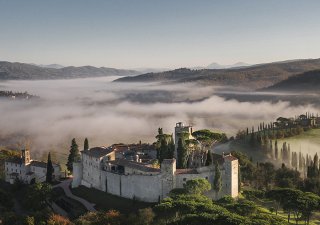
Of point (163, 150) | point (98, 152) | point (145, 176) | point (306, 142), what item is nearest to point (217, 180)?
point (145, 176)

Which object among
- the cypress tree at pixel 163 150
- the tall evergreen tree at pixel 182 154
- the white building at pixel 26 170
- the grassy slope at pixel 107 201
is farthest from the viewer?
the white building at pixel 26 170

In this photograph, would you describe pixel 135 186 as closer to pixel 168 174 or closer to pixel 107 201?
pixel 107 201

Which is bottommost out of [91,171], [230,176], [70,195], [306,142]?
[70,195]

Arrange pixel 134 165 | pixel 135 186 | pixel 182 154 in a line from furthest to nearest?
pixel 182 154 → pixel 134 165 → pixel 135 186

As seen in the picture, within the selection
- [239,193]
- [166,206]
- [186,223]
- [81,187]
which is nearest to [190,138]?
[239,193]

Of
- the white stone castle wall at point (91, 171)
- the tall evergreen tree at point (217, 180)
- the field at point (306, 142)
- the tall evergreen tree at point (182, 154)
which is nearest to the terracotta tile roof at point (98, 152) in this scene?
the white stone castle wall at point (91, 171)

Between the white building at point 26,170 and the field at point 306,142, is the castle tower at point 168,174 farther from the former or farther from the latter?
the field at point 306,142
